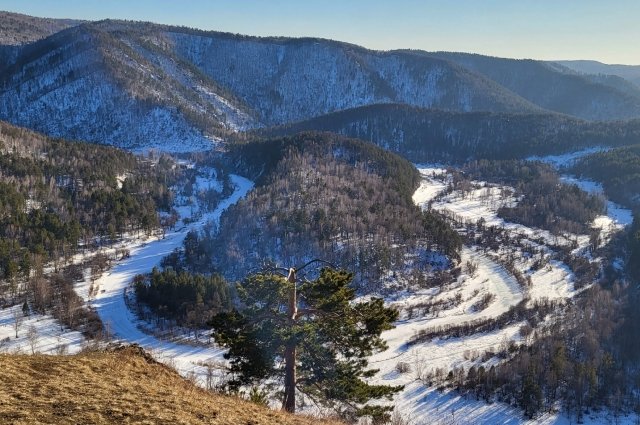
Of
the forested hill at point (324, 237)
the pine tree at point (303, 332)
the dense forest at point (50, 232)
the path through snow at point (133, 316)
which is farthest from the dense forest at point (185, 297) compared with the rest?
the pine tree at point (303, 332)

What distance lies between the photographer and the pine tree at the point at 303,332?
3027cm

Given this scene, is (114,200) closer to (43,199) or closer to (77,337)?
(43,199)

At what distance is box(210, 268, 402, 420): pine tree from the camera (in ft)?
99.3

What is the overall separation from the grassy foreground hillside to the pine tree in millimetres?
3213

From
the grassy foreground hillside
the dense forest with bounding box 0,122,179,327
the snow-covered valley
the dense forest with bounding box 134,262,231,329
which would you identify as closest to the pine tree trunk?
the grassy foreground hillside

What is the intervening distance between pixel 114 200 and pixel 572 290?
161 metres

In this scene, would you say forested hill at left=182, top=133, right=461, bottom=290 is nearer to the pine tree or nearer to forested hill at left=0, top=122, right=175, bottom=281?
forested hill at left=0, top=122, right=175, bottom=281

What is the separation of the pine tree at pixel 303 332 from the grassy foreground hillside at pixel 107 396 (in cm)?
321

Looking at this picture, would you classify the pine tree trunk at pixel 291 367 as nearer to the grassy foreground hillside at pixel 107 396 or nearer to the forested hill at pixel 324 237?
the grassy foreground hillside at pixel 107 396

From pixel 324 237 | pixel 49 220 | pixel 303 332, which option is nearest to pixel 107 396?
pixel 303 332

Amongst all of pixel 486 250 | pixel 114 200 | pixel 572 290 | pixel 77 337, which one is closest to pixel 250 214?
pixel 114 200

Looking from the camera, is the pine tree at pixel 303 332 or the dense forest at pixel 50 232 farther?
the dense forest at pixel 50 232

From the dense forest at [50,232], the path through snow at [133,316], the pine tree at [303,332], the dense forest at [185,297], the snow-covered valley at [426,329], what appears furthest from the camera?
the dense forest at [50,232]

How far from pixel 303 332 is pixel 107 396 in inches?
422
